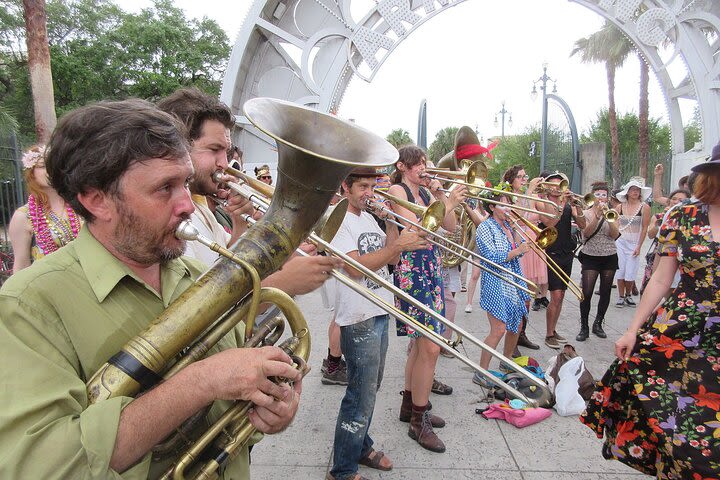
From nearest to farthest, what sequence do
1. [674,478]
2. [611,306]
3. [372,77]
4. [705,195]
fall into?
1. [674,478]
2. [705,195]
3. [611,306]
4. [372,77]

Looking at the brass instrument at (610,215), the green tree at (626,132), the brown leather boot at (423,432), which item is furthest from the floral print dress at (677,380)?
the green tree at (626,132)

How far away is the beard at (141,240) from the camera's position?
1153 millimetres

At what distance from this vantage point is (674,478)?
214cm

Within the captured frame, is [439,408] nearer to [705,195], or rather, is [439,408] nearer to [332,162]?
[705,195]

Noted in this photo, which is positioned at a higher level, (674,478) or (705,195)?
(705,195)

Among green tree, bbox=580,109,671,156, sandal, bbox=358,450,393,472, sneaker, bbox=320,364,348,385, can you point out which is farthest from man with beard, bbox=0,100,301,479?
green tree, bbox=580,109,671,156

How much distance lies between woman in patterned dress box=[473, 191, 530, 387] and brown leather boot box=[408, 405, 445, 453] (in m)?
0.91

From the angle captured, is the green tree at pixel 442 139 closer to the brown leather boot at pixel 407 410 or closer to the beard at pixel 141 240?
the brown leather boot at pixel 407 410

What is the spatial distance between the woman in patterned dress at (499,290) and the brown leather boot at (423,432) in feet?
2.98

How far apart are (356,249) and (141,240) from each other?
166 centimetres

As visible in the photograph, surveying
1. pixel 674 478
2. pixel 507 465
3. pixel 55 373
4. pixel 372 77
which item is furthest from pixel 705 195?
pixel 372 77

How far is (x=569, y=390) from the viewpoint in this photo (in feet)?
12.1

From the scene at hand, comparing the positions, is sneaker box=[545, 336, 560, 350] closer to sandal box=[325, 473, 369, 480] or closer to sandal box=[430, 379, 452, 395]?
sandal box=[430, 379, 452, 395]

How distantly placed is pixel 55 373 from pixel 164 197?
1.61 ft
